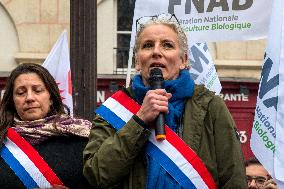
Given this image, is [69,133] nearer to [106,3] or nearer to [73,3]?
[73,3]

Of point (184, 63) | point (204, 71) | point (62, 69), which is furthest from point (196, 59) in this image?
point (184, 63)

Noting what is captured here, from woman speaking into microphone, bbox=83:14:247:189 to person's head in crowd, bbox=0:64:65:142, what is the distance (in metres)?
0.60

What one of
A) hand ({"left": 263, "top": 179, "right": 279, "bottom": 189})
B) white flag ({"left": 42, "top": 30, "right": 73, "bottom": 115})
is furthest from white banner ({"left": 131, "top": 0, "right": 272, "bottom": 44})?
hand ({"left": 263, "top": 179, "right": 279, "bottom": 189})

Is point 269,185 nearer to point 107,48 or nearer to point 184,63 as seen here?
point 184,63

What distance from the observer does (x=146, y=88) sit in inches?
133

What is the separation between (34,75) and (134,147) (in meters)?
0.96

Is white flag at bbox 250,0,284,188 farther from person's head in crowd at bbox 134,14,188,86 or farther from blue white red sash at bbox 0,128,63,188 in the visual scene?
blue white red sash at bbox 0,128,63,188

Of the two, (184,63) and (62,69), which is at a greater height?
(184,63)

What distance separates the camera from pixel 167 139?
3316mm

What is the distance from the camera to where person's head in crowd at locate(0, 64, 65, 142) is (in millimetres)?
3949

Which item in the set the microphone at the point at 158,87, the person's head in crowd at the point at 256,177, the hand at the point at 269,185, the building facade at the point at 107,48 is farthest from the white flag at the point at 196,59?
the building facade at the point at 107,48

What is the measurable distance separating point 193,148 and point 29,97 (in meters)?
0.97

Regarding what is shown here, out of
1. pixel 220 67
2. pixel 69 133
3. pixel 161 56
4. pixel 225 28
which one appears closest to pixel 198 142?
pixel 161 56

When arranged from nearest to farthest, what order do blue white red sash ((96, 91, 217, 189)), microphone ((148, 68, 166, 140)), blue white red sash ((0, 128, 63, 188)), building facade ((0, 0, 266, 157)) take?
microphone ((148, 68, 166, 140))
blue white red sash ((96, 91, 217, 189))
blue white red sash ((0, 128, 63, 188))
building facade ((0, 0, 266, 157))
